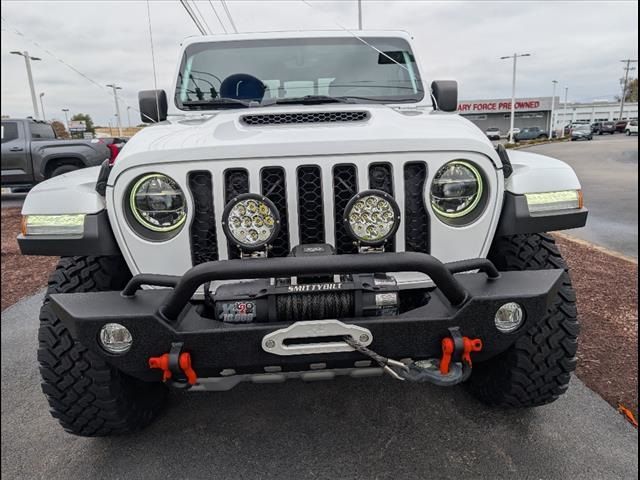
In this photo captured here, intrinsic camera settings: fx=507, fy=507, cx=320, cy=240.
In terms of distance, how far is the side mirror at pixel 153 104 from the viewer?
11.4ft

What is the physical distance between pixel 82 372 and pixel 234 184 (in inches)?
42.7

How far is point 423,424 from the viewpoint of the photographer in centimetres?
265

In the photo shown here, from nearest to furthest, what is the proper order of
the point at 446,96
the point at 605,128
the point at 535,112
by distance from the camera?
1. the point at 446,96
2. the point at 605,128
3. the point at 535,112

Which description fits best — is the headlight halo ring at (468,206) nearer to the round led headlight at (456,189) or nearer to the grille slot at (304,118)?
the round led headlight at (456,189)

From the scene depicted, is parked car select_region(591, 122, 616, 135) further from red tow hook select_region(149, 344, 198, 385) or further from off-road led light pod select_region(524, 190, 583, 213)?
red tow hook select_region(149, 344, 198, 385)

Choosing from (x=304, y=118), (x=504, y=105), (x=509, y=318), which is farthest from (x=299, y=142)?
(x=504, y=105)

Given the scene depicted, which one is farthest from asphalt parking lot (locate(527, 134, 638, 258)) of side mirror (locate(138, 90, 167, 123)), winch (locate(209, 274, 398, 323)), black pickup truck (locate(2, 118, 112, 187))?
black pickup truck (locate(2, 118, 112, 187))

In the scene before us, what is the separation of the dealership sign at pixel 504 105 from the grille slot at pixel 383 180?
5968cm

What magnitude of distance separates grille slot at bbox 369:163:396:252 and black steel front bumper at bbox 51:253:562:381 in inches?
11.3

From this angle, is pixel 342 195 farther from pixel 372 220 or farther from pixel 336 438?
pixel 336 438

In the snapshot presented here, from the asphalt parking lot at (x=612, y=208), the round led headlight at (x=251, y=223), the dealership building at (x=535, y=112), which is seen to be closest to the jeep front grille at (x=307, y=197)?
the round led headlight at (x=251, y=223)

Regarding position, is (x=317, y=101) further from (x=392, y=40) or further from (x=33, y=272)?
(x=33, y=272)

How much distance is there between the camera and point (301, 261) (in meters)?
1.76

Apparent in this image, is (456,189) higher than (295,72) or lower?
lower
